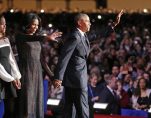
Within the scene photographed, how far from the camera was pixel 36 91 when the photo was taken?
7098mm

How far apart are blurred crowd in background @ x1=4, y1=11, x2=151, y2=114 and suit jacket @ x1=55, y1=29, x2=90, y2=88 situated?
388 millimetres

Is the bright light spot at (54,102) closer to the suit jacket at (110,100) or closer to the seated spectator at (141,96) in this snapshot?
the suit jacket at (110,100)

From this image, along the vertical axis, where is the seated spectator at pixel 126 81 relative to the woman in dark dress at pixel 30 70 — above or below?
below

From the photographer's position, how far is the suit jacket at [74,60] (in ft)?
22.0

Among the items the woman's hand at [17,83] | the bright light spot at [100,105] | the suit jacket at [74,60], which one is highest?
the suit jacket at [74,60]

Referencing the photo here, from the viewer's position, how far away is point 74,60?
22.3 feet

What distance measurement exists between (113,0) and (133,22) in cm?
165

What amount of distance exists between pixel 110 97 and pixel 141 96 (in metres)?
0.50

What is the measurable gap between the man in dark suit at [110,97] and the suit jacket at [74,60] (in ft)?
7.30

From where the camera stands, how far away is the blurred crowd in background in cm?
977

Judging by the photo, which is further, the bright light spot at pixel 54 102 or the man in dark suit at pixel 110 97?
the bright light spot at pixel 54 102

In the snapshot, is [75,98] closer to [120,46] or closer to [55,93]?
[55,93]

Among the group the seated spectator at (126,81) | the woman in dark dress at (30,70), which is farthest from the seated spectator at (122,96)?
the woman in dark dress at (30,70)

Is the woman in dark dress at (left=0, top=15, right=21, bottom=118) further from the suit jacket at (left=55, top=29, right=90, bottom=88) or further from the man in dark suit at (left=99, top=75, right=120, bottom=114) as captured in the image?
the man in dark suit at (left=99, top=75, right=120, bottom=114)
